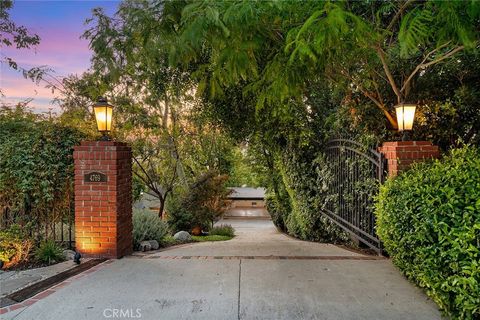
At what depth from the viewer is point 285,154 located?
8641 mm

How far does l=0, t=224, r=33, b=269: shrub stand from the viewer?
4031 millimetres

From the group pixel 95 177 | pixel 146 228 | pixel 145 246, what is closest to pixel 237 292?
pixel 95 177

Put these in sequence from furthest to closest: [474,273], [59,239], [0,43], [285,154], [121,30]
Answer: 1. [285,154]
2. [0,43]
3. [59,239]
4. [121,30]
5. [474,273]

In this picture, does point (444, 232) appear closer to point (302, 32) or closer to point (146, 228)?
point (302, 32)

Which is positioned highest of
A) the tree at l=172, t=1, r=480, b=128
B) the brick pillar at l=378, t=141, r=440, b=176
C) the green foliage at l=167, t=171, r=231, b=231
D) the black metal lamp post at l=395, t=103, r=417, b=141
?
the tree at l=172, t=1, r=480, b=128

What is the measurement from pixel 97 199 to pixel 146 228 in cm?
152

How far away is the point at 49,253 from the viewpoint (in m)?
4.25

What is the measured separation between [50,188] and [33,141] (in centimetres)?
69

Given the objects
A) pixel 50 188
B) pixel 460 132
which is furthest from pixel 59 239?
pixel 460 132

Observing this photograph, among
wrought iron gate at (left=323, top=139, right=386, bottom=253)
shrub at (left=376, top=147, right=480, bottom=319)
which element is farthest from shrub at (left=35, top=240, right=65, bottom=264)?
wrought iron gate at (left=323, top=139, right=386, bottom=253)

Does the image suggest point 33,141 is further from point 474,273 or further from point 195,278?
point 474,273

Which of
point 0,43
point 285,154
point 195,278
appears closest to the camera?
point 195,278

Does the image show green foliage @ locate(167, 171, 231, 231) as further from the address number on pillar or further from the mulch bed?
the mulch bed

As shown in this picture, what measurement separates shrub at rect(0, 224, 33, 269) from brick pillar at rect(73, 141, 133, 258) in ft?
2.05
